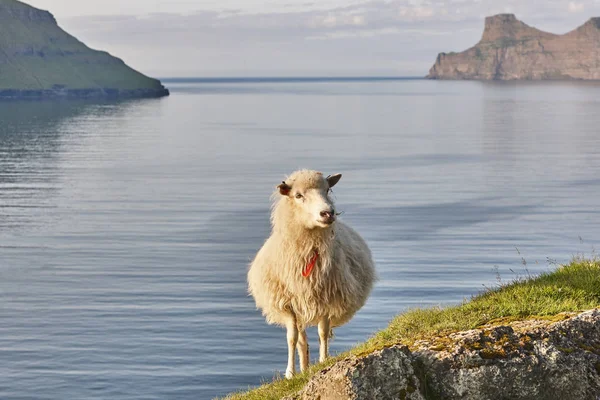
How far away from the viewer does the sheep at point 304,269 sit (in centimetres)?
1162

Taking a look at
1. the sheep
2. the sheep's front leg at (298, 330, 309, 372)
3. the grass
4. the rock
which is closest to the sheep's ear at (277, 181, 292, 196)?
the sheep

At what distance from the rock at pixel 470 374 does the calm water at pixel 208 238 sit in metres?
15.8

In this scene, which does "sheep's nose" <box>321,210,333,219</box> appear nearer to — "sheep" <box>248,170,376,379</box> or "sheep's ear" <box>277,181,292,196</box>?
"sheep" <box>248,170,376,379</box>

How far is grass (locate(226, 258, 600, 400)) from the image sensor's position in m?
9.66

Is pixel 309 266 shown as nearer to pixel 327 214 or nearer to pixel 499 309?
pixel 327 214

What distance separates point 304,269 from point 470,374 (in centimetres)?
500

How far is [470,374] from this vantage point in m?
6.91

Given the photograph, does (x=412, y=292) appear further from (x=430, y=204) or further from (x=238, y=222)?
(x=430, y=204)

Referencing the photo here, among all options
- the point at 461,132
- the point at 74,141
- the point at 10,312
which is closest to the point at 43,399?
the point at 10,312

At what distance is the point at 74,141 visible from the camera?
11206cm

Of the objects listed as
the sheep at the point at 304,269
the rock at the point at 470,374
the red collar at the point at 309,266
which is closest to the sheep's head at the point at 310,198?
the sheep at the point at 304,269

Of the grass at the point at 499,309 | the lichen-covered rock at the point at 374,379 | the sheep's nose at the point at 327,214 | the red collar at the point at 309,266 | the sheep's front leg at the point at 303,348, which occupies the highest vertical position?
the sheep's nose at the point at 327,214

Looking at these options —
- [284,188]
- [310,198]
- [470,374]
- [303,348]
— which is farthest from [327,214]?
[470,374]

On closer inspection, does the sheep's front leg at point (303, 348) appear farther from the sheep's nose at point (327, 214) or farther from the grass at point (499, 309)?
the sheep's nose at point (327, 214)
